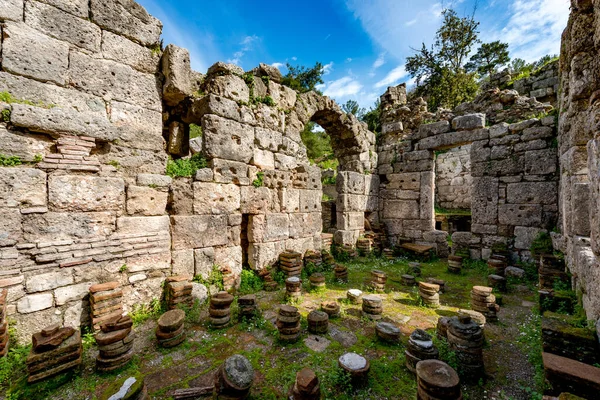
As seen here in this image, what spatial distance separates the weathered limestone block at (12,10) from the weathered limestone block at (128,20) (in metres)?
0.72

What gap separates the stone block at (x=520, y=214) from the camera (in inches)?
231

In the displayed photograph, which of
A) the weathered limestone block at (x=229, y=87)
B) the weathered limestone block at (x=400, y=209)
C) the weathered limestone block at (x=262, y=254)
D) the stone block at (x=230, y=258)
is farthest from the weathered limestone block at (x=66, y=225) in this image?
the weathered limestone block at (x=400, y=209)

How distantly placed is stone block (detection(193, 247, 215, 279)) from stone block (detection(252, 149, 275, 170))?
6.42 feet

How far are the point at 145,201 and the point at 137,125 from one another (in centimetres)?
118

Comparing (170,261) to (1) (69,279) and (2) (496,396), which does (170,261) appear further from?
(2) (496,396)

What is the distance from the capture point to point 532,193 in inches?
233

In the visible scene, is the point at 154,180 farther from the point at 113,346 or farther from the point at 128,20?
the point at 128,20

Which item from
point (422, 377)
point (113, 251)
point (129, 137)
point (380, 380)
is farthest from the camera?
point (129, 137)

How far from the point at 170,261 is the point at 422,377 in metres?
3.66

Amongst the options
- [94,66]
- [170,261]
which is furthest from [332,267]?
[94,66]

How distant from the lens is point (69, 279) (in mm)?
3043

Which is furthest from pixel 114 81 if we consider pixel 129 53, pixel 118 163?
pixel 118 163

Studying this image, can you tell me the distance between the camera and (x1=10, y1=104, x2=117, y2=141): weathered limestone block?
284 cm

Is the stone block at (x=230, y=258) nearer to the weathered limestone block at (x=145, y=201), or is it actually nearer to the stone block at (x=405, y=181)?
the weathered limestone block at (x=145, y=201)
